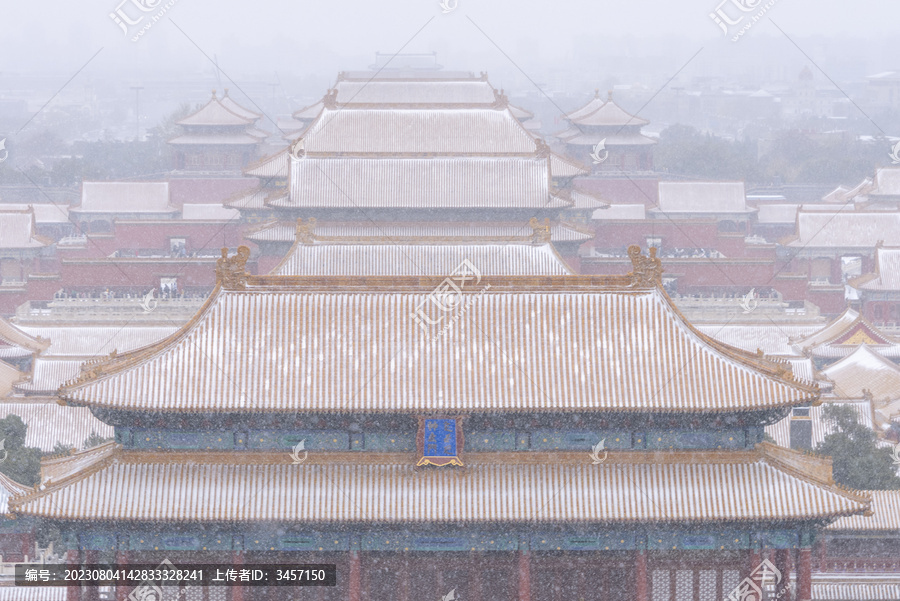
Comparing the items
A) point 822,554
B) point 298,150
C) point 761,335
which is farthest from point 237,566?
point 761,335

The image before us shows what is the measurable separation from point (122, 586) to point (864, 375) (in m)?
28.5

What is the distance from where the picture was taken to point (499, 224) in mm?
50562

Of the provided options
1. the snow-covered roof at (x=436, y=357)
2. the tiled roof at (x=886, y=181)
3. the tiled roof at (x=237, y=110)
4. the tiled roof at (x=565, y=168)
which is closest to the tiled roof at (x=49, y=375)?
the snow-covered roof at (x=436, y=357)

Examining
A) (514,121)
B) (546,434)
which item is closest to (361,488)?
(546,434)

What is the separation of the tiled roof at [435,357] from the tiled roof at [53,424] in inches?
482

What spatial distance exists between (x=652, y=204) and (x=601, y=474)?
160ft

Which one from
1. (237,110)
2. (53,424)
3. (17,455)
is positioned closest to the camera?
(17,455)

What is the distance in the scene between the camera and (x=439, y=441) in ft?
79.2

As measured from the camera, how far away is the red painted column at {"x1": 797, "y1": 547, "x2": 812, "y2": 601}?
81.1 feet

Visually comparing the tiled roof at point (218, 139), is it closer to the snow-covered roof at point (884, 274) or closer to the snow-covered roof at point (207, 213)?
the snow-covered roof at point (207, 213)

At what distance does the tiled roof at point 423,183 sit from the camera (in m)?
49.9

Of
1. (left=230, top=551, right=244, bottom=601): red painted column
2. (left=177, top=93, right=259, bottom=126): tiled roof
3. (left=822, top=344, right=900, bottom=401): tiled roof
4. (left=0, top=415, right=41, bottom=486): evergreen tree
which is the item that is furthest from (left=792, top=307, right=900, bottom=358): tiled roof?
(left=177, top=93, right=259, bottom=126): tiled roof

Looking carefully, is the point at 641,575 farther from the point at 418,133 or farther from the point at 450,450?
the point at 418,133

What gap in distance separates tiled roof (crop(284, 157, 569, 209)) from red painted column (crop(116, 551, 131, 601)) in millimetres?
26309
